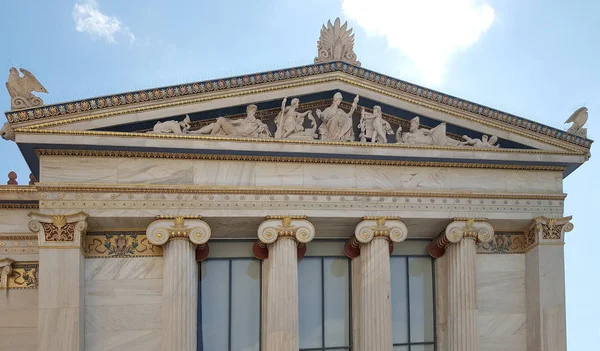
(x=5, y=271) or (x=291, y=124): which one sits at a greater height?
(x=291, y=124)

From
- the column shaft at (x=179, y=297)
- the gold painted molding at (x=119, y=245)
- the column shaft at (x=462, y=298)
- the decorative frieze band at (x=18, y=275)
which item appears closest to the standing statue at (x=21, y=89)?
the gold painted molding at (x=119, y=245)

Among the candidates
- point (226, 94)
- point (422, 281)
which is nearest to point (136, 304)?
point (226, 94)

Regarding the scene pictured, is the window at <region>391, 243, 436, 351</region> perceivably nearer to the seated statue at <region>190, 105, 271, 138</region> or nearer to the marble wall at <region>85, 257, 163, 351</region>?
the seated statue at <region>190, 105, 271, 138</region>

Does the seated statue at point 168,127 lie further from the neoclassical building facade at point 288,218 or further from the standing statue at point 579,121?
the standing statue at point 579,121

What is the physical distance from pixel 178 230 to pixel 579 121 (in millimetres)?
13196

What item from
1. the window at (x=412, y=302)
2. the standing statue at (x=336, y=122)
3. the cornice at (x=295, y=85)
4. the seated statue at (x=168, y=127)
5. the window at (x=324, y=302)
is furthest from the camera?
the window at (x=412, y=302)

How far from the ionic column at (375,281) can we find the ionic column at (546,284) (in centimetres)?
433

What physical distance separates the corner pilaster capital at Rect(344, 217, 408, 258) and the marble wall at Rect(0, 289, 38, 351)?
10104 millimetres

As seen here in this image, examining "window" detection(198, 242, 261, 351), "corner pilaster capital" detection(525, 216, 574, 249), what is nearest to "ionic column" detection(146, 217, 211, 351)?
"window" detection(198, 242, 261, 351)

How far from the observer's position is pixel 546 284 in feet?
85.7

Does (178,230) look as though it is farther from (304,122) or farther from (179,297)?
(304,122)

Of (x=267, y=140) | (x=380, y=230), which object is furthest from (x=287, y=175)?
(x=380, y=230)

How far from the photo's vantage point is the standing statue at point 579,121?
89.6 ft

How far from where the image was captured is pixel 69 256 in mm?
23625
